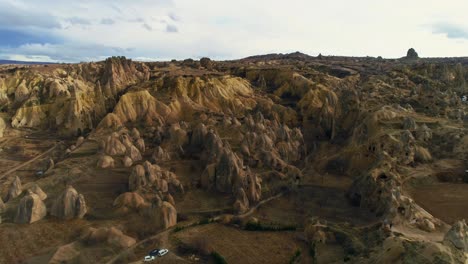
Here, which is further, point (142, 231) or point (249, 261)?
point (142, 231)

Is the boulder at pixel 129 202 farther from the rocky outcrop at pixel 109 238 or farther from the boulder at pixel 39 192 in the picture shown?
the boulder at pixel 39 192

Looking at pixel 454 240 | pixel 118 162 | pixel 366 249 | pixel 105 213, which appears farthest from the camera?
pixel 118 162

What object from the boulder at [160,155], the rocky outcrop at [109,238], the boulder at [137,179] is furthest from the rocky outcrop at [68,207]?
the boulder at [160,155]

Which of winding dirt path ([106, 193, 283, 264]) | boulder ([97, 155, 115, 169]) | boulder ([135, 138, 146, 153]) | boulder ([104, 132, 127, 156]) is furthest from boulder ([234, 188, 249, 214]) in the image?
boulder ([104, 132, 127, 156])

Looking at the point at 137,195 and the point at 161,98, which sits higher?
the point at 161,98

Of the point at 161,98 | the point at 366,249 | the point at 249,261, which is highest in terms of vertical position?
the point at 161,98

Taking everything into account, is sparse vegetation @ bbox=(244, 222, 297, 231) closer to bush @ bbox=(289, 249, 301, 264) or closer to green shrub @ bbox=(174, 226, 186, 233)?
bush @ bbox=(289, 249, 301, 264)

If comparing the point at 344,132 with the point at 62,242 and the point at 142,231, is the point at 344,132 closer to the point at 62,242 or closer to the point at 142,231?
the point at 142,231

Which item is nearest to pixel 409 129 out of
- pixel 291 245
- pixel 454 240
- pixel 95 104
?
pixel 291 245
